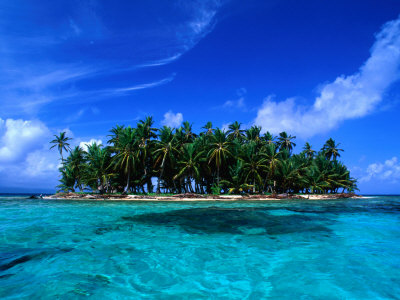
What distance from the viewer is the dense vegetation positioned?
133 ft

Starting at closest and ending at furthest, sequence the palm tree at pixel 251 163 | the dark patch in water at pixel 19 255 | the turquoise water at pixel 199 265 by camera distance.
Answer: the turquoise water at pixel 199 265 < the dark patch in water at pixel 19 255 < the palm tree at pixel 251 163

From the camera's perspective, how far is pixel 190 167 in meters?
40.3

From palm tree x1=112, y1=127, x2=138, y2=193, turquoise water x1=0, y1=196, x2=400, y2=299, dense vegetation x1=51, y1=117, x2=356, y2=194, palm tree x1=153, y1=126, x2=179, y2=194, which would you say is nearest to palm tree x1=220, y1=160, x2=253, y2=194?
dense vegetation x1=51, y1=117, x2=356, y2=194

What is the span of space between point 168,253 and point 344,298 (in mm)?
4136

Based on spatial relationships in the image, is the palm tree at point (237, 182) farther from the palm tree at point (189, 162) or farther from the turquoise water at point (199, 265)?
the turquoise water at point (199, 265)

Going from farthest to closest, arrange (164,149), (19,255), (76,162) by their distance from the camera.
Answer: (76,162) → (164,149) → (19,255)

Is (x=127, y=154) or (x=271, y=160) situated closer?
(x=127, y=154)

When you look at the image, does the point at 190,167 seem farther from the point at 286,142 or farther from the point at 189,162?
the point at 286,142

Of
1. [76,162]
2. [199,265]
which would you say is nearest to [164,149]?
[76,162]

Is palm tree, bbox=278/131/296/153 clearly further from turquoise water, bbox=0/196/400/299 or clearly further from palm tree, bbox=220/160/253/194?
turquoise water, bbox=0/196/400/299

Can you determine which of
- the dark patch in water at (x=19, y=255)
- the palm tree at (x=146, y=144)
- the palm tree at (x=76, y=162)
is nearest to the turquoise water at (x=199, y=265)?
the dark patch in water at (x=19, y=255)

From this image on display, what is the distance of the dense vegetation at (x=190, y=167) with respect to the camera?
40.6 metres

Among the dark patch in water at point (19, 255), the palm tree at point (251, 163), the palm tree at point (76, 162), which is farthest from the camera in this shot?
the palm tree at point (76, 162)

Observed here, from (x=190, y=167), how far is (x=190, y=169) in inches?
48.1
